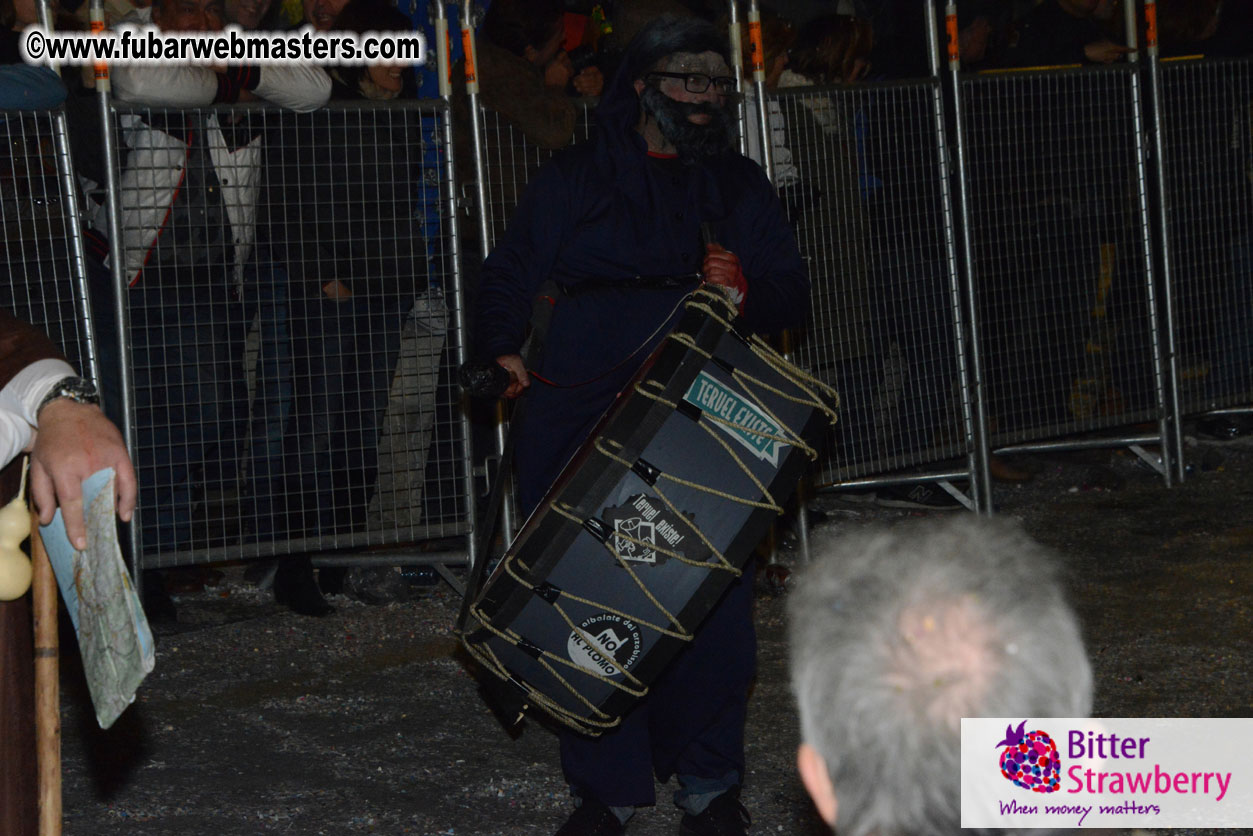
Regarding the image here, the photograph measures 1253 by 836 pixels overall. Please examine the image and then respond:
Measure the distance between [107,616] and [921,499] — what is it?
18.8 feet

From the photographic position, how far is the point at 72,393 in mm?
2291

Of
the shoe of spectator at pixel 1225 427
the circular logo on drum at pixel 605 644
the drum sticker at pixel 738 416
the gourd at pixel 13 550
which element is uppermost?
the gourd at pixel 13 550

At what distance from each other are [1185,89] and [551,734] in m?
5.15

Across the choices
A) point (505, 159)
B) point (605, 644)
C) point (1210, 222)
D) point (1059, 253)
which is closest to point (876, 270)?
point (1059, 253)

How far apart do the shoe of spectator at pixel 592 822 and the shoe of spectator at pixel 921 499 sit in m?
3.80

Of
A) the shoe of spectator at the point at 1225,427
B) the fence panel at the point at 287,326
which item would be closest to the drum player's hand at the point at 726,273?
the fence panel at the point at 287,326

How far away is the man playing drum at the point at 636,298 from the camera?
150 inches

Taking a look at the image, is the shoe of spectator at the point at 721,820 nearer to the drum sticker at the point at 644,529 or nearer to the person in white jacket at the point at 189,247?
the drum sticker at the point at 644,529

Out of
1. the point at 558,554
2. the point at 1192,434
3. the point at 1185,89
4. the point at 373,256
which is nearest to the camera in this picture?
the point at 558,554

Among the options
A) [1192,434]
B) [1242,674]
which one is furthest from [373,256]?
[1192,434]

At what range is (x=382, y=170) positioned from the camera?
18.2 feet

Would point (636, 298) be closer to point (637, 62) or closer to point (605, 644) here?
point (637, 62)

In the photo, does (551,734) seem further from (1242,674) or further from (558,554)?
(1242,674)

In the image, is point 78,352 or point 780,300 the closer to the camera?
point 780,300
